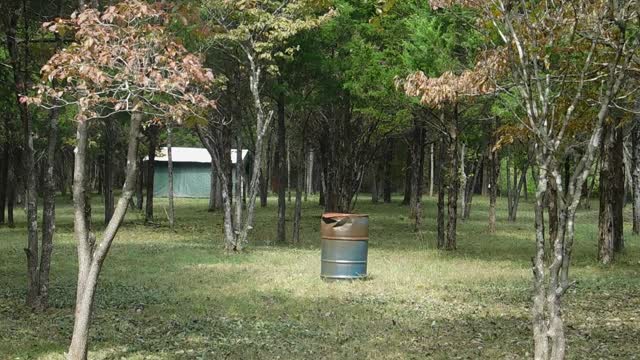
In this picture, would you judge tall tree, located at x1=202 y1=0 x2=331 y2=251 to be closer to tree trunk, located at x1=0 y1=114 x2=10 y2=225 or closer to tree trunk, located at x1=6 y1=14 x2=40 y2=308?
tree trunk, located at x1=6 y1=14 x2=40 y2=308

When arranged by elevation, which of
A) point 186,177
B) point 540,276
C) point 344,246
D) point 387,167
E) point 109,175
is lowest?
point 344,246

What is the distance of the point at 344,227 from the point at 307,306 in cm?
314

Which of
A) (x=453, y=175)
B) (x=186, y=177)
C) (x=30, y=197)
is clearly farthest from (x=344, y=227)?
(x=186, y=177)

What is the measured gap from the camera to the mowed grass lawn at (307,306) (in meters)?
8.65

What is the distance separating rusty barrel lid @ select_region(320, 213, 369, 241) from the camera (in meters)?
14.4

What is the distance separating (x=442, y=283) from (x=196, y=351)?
6.98 meters

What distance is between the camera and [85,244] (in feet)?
23.9

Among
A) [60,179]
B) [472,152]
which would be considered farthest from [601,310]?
[60,179]

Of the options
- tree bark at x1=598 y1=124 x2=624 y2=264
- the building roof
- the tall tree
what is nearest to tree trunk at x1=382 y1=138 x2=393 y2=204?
the building roof

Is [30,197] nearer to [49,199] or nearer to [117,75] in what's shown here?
[49,199]

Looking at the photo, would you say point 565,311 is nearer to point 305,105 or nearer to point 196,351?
point 196,351

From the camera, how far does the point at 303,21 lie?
768 inches

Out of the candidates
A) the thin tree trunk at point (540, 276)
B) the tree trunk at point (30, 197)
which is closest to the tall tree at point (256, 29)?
the tree trunk at point (30, 197)

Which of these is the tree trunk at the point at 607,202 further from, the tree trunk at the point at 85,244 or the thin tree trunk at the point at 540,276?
the tree trunk at the point at 85,244
